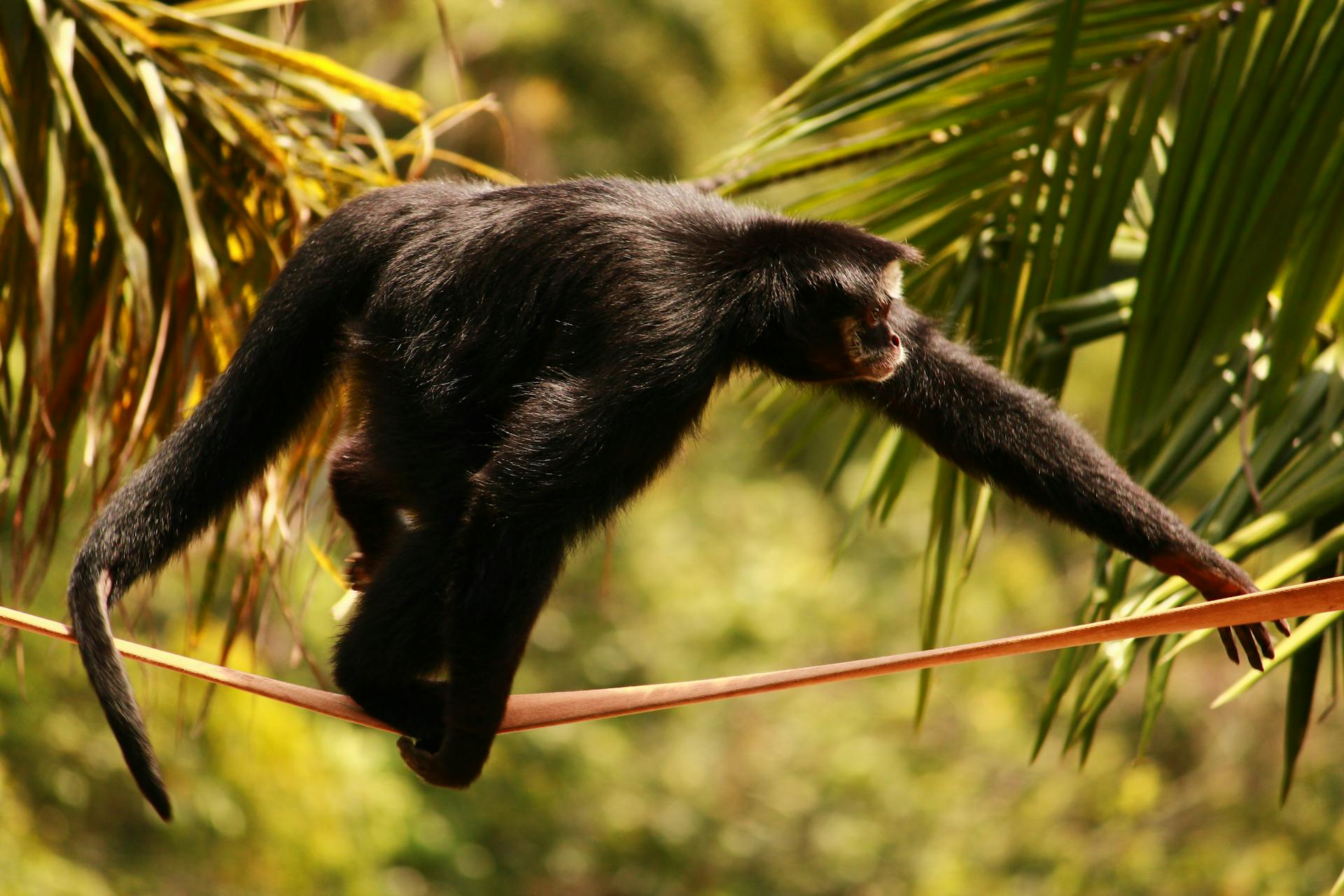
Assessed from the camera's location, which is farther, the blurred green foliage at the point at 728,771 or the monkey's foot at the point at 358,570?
the blurred green foliage at the point at 728,771

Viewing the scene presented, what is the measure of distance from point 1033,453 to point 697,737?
9.27m

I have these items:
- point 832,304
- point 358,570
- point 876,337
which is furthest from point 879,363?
point 358,570

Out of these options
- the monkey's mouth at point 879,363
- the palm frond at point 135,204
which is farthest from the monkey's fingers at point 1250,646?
the palm frond at point 135,204

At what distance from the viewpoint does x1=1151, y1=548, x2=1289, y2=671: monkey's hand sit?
2496 mm

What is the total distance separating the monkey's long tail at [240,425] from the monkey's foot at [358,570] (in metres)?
0.45

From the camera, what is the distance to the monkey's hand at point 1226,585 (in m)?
2.50

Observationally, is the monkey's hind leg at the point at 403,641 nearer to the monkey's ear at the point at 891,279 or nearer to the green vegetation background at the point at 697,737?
the monkey's ear at the point at 891,279

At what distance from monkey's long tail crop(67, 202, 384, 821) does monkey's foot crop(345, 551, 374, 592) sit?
45 cm

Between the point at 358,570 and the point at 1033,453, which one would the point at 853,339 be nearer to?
the point at 1033,453

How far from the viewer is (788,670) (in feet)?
7.38


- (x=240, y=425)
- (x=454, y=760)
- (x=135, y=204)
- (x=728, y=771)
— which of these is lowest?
(x=728, y=771)

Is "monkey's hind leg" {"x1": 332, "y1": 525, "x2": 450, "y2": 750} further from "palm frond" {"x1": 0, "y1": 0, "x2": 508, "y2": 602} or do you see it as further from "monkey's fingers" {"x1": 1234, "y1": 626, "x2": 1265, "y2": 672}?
"monkey's fingers" {"x1": 1234, "y1": 626, "x2": 1265, "y2": 672}

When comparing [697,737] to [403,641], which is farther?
[697,737]

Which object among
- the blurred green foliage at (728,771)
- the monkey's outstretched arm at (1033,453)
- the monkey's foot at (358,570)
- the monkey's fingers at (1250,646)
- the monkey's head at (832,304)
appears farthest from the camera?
the blurred green foliage at (728,771)
